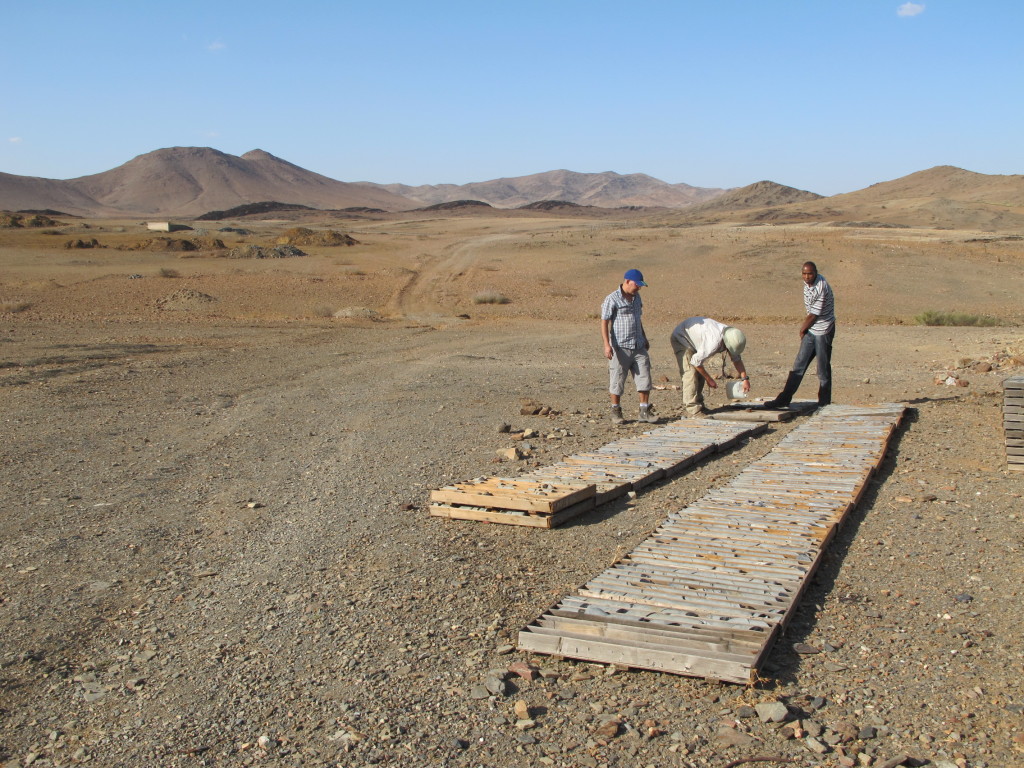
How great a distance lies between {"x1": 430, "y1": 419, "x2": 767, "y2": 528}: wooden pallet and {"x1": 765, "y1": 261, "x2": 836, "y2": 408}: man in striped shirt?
1698 mm

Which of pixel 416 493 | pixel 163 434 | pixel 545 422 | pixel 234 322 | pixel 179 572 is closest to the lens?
pixel 179 572

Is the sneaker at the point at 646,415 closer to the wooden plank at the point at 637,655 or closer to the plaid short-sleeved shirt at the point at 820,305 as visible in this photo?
the plaid short-sleeved shirt at the point at 820,305

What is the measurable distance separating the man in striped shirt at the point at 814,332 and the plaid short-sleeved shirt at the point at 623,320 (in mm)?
1801

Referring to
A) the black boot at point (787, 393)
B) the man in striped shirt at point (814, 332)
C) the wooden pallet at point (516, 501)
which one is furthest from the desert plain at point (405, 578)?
the man in striped shirt at point (814, 332)

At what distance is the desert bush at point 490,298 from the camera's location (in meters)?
25.8

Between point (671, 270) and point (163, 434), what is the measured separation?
2331cm

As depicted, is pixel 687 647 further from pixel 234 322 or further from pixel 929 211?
pixel 929 211

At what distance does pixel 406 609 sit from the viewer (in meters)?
5.02

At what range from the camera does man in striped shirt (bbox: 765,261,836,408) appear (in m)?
10.5

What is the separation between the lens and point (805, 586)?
5.06m

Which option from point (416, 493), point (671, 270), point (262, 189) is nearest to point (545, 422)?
point (416, 493)

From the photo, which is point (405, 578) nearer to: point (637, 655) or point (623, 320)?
point (637, 655)

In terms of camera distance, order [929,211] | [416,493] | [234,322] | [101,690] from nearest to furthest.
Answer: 1. [101,690]
2. [416,493]
3. [234,322]
4. [929,211]

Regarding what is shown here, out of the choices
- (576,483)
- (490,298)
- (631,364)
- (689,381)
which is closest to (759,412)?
(689,381)
